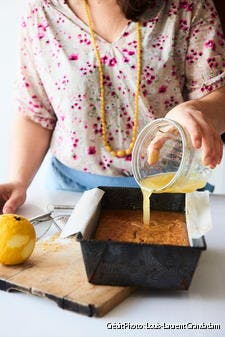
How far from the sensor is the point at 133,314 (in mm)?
621

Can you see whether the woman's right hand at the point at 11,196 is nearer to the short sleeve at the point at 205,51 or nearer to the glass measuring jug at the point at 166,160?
the glass measuring jug at the point at 166,160

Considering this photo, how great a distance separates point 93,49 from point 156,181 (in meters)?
0.41

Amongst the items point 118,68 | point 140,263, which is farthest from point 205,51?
point 140,263

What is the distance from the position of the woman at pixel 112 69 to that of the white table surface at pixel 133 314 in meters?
A: 0.42

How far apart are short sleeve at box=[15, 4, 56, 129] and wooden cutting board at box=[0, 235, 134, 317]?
0.48 m

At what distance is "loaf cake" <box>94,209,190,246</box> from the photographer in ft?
2.42

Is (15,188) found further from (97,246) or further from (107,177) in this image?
(97,246)

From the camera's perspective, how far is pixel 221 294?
2.20 ft

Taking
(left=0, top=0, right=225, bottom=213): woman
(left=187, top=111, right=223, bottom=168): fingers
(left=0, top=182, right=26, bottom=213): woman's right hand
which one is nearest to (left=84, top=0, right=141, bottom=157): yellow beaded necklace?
(left=0, top=0, right=225, bottom=213): woman

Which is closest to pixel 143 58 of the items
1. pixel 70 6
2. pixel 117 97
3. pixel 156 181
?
pixel 117 97

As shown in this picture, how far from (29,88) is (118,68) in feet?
0.77

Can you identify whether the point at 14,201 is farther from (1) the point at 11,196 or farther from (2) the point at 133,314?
(2) the point at 133,314

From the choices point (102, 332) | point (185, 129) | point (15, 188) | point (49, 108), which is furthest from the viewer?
point (49, 108)

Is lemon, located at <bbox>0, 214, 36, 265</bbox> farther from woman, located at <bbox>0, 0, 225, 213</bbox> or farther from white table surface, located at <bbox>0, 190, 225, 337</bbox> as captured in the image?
woman, located at <bbox>0, 0, 225, 213</bbox>
